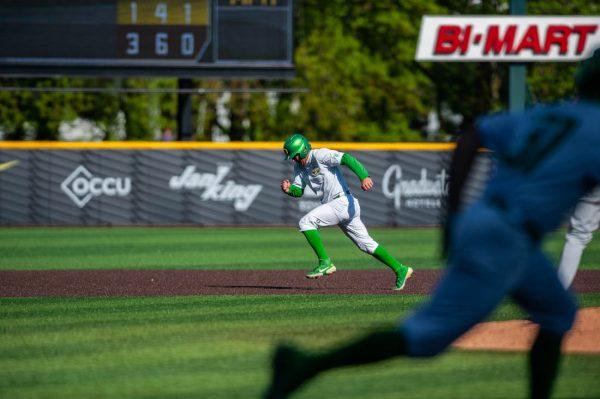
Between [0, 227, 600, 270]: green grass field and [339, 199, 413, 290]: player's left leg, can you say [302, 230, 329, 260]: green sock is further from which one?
→ [0, 227, 600, 270]: green grass field

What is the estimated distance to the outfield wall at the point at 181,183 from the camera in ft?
80.5

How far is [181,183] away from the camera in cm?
2480

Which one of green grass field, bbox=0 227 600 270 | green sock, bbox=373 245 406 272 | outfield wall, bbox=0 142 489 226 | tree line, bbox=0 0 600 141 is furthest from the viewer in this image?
tree line, bbox=0 0 600 141

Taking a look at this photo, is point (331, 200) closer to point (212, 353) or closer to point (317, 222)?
point (317, 222)

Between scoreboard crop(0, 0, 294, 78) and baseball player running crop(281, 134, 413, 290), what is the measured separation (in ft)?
28.8

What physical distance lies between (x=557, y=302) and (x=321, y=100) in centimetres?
3734

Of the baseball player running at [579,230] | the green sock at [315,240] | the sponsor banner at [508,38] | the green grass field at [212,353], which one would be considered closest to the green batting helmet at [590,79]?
the green grass field at [212,353]

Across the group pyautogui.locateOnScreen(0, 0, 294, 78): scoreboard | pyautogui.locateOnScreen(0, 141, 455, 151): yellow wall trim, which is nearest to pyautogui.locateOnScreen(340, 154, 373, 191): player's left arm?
pyautogui.locateOnScreen(0, 0, 294, 78): scoreboard

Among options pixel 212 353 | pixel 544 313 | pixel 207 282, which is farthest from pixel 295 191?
pixel 544 313

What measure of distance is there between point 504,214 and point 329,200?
302 inches

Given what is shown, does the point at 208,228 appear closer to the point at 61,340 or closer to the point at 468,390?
the point at 61,340

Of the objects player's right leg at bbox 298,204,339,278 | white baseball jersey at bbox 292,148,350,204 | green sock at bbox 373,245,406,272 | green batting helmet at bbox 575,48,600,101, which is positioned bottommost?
green sock at bbox 373,245,406,272

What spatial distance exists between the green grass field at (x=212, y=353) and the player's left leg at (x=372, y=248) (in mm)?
647

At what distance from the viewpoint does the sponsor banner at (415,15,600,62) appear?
1000 inches
